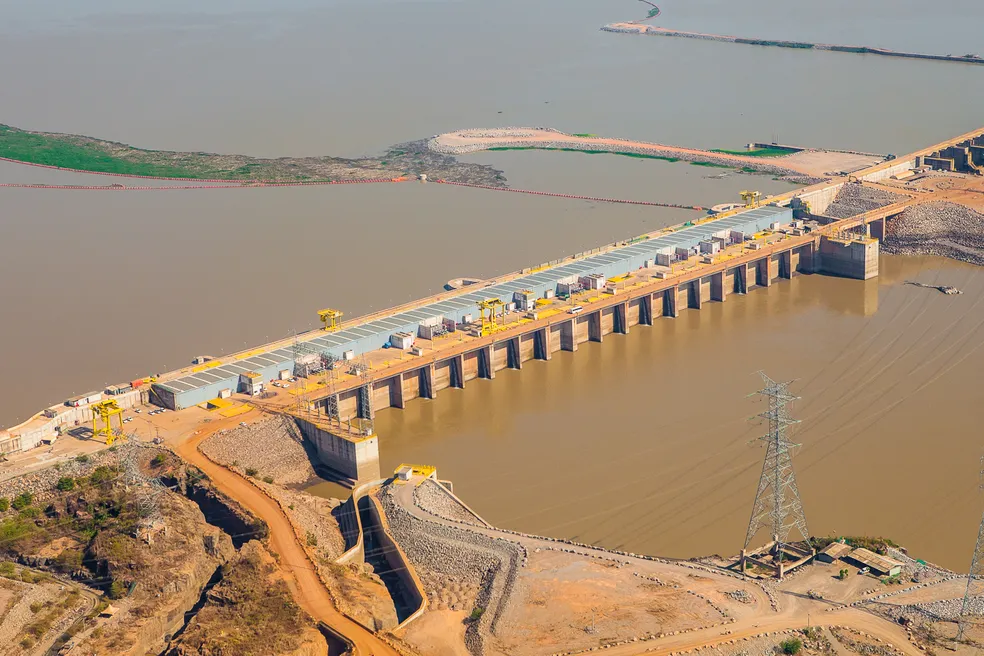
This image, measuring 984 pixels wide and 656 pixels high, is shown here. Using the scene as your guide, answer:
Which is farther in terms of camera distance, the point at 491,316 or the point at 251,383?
the point at 491,316

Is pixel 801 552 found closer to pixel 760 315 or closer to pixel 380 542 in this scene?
pixel 380 542

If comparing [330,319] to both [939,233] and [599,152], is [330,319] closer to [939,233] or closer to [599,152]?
[939,233]

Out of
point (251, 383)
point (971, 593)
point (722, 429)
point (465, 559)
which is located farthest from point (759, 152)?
point (971, 593)

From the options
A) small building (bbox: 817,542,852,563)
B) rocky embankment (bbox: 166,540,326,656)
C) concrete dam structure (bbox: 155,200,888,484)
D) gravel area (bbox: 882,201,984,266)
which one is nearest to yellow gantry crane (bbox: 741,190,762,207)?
concrete dam structure (bbox: 155,200,888,484)

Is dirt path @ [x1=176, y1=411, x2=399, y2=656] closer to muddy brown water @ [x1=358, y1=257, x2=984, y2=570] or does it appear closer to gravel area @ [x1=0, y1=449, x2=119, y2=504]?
gravel area @ [x1=0, y1=449, x2=119, y2=504]

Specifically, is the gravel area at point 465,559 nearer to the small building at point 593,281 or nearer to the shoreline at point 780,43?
the small building at point 593,281

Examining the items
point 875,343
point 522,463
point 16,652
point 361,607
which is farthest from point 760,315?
point 16,652
